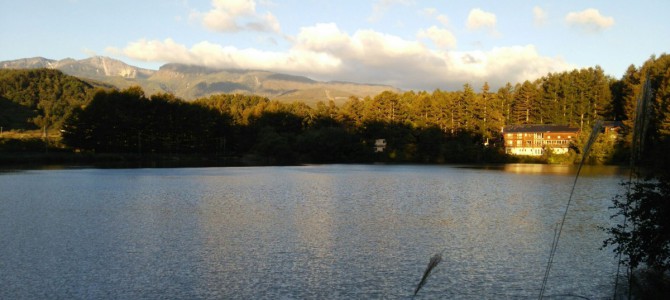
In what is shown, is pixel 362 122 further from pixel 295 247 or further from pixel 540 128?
pixel 295 247

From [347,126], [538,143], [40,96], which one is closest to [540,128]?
[538,143]

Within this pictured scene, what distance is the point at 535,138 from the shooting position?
108 meters

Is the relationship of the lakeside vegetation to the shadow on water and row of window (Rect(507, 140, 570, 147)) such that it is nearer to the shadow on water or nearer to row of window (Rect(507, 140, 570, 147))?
row of window (Rect(507, 140, 570, 147))

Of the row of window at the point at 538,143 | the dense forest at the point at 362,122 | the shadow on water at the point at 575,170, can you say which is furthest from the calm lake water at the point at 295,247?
the row of window at the point at 538,143

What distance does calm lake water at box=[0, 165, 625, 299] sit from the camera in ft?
44.1

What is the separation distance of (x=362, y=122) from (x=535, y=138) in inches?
1346

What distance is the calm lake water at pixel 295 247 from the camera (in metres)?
13.4

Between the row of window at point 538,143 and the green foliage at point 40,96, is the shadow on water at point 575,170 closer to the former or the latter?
the row of window at point 538,143

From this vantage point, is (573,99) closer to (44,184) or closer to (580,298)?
(44,184)

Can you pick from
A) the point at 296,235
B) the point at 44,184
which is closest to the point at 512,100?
the point at 44,184

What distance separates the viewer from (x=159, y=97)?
111000mm

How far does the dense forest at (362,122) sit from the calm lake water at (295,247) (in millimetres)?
68601

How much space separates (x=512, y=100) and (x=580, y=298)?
405ft

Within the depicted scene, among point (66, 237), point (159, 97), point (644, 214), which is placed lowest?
point (66, 237)
